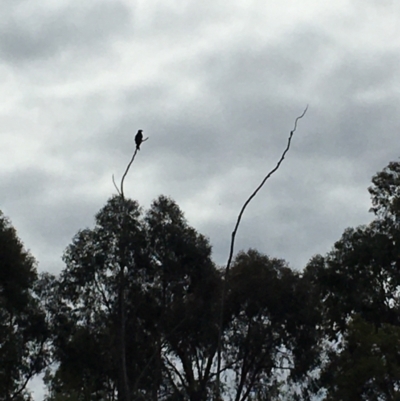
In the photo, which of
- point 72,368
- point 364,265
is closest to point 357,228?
point 364,265

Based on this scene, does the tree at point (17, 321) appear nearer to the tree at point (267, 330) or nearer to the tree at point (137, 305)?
the tree at point (137, 305)

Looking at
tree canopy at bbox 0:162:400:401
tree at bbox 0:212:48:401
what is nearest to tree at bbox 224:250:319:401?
tree canopy at bbox 0:162:400:401

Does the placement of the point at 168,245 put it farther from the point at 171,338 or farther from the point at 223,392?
the point at 223,392

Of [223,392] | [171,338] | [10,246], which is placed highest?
[10,246]

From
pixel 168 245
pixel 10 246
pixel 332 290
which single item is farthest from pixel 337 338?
pixel 10 246

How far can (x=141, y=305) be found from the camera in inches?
2189

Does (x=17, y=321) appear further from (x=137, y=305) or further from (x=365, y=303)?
(x=365, y=303)

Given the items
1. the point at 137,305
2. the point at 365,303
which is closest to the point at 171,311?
the point at 137,305

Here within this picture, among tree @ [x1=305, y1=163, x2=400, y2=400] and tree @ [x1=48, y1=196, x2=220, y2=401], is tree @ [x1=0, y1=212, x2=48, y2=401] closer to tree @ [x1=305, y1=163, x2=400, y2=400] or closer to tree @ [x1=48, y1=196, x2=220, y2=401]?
tree @ [x1=48, y1=196, x2=220, y2=401]

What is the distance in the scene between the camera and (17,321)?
186ft

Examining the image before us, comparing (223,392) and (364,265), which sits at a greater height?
(364,265)

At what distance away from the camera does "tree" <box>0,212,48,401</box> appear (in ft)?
176

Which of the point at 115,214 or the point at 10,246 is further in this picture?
the point at 115,214

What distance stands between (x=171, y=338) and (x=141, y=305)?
2.90 metres
